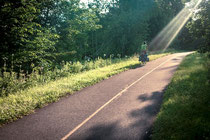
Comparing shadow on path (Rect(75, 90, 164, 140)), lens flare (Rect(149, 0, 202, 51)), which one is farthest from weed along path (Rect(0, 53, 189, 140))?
lens flare (Rect(149, 0, 202, 51))

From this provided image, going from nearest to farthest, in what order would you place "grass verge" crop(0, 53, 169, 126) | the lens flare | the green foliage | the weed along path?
the weed along path, "grass verge" crop(0, 53, 169, 126), the green foliage, the lens flare

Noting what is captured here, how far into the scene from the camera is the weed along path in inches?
193

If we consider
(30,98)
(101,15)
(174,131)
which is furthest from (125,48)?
(174,131)

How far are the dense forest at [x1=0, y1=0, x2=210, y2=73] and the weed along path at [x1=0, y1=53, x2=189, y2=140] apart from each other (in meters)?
4.13

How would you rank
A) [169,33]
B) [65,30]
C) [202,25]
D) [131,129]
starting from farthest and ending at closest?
[169,33] < [65,30] < [202,25] < [131,129]

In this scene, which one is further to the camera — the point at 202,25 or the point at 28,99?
the point at 202,25

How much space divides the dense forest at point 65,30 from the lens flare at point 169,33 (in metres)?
1.98

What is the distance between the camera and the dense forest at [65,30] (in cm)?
952

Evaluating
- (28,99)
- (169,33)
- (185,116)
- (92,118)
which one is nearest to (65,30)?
(28,99)

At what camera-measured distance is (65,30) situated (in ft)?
60.4

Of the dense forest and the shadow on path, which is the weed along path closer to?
the shadow on path

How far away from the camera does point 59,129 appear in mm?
5250

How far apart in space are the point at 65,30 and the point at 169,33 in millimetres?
45044

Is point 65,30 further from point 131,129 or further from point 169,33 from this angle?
point 169,33
